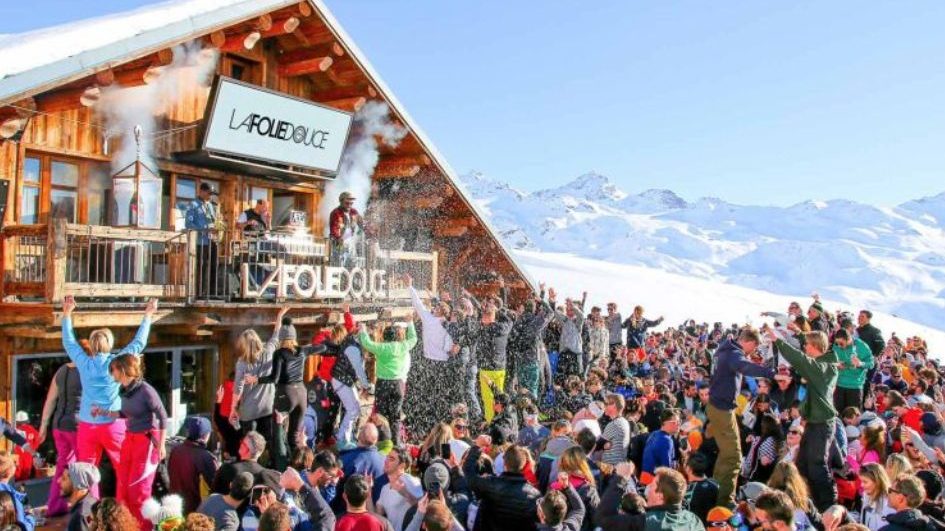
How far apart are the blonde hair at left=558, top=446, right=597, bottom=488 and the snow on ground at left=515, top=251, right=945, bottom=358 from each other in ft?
89.6

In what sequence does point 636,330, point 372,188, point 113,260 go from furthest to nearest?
point 636,330
point 372,188
point 113,260

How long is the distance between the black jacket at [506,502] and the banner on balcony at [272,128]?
26.4 ft

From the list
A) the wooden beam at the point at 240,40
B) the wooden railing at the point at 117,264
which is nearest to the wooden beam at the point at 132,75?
the wooden beam at the point at 240,40

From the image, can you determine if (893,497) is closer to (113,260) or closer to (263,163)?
(113,260)

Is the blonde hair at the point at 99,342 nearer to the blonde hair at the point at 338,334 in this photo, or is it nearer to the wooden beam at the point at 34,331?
the wooden beam at the point at 34,331

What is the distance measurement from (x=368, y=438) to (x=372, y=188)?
9876mm

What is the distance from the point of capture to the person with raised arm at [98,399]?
7.55 m

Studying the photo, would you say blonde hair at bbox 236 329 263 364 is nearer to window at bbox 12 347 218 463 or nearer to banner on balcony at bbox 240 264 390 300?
banner on balcony at bbox 240 264 390 300

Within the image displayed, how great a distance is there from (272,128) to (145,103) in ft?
6.44

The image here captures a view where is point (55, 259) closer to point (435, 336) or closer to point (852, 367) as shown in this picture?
point (435, 336)

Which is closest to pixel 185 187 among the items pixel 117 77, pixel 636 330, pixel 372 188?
pixel 117 77

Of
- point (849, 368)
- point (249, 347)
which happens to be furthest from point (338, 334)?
point (849, 368)

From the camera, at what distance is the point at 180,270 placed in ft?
36.1

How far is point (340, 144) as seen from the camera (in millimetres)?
14578
